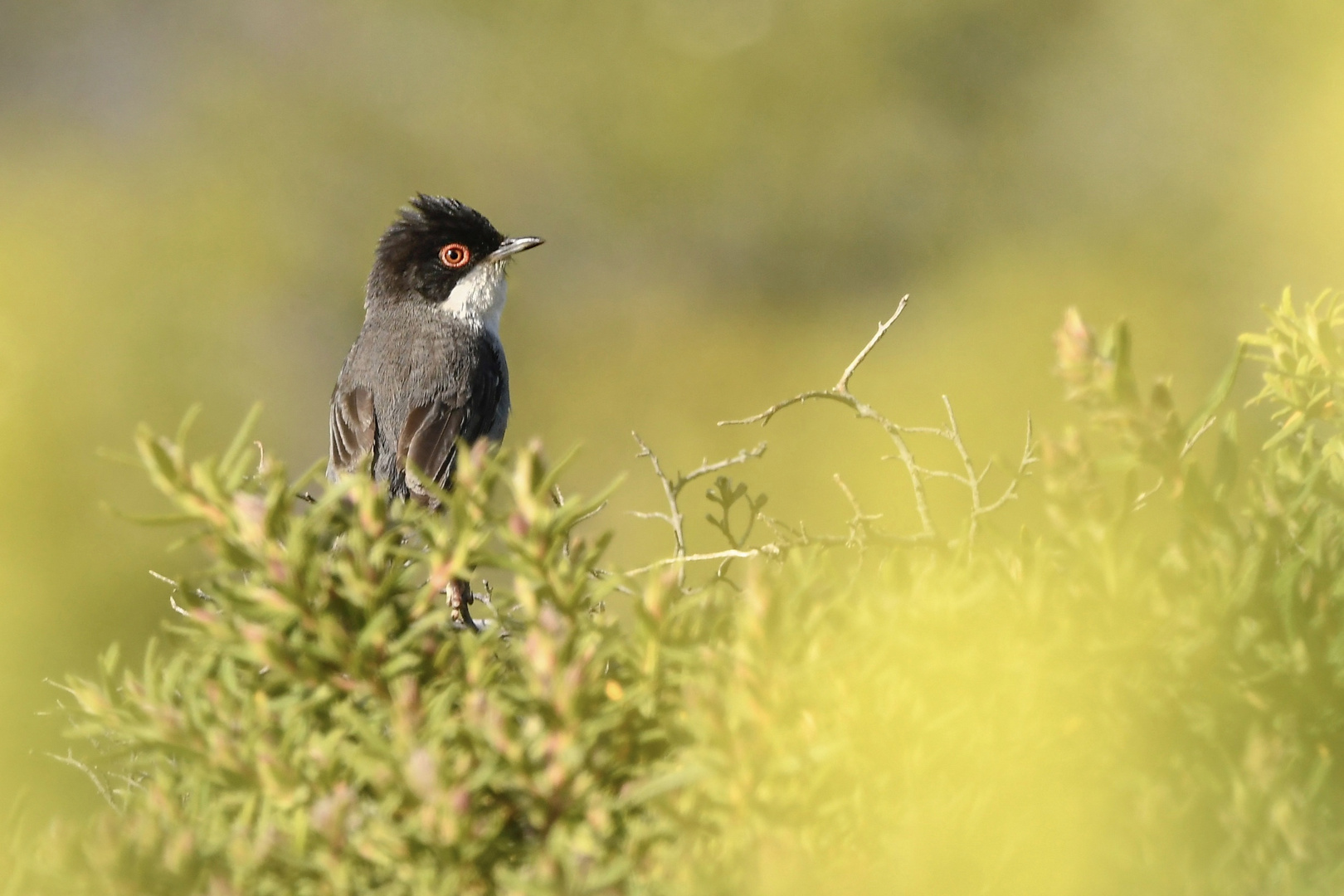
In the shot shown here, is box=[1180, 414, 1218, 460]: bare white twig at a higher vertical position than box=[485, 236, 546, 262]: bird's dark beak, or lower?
lower

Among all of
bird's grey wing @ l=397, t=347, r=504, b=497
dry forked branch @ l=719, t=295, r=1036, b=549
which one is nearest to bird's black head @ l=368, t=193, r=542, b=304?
bird's grey wing @ l=397, t=347, r=504, b=497

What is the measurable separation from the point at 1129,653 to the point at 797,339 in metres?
16.8

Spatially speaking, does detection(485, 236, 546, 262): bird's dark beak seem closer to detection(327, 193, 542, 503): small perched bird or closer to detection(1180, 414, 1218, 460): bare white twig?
detection(327, 193, 542, 503): small perched bird

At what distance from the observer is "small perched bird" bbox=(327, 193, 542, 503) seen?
5328 millimetres

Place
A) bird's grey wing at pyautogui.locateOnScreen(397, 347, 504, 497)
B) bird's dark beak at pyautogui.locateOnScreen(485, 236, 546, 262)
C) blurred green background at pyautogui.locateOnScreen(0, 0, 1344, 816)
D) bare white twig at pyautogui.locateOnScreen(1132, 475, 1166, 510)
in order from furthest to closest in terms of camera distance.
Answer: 1. blurred green background at pyautogui.locateOnScreen(0, 0, 1344, 816)
2. bird's dark beak at pyautogui.locateOnScreen(485, 236, 546, 262)
3. bird's grey wing at pyautogui.locateOnScreen(397, 347, 504, 497)
4. bare white twig at pyautogui.locateOnScreen(1132, 475, 1166, 510)

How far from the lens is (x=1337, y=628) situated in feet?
4.51

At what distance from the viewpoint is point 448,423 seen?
5.40 metres

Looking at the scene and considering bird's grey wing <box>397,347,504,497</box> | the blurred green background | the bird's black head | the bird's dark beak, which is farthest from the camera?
the blurred green background

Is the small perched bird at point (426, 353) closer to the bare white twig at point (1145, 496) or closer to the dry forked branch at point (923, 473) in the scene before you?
the dry forked branch at point (923, 473)

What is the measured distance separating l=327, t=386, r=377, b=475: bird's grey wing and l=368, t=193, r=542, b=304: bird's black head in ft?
2.54

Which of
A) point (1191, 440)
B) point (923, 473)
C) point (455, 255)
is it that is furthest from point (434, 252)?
point (1191, 440)

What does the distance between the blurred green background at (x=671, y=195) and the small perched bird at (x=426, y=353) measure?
572 cm

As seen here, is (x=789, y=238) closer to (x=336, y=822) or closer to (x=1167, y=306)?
(x=1167, y=306)

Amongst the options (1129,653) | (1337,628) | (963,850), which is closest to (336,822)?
(963,850)
